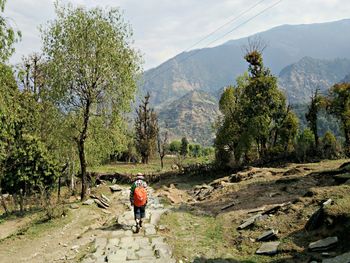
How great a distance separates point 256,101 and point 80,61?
20668 millimetres

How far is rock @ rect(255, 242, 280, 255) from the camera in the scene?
11.6 metres

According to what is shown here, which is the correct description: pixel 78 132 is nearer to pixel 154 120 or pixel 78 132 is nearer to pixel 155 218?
pixel 155 218

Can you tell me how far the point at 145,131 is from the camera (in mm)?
68438

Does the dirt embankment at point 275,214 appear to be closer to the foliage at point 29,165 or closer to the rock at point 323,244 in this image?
the rock at point 323,244

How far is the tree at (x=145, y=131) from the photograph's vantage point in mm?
66500

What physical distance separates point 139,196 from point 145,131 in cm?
5341

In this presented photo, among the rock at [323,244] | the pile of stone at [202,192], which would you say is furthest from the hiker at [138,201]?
the pile of stone at [202,192]

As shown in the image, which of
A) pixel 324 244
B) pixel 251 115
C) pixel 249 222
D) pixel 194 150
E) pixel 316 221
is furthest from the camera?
pixel 194 150

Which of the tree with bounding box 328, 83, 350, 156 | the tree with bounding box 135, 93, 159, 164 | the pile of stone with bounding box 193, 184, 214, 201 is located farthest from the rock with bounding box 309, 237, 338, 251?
the tree with bounding box 135, 93, 159, 164

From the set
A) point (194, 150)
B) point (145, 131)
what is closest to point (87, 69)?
point (145, 131)

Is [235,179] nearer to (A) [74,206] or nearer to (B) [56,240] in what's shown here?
(A) [74,206]

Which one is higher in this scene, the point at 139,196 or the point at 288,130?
the point at 288,130

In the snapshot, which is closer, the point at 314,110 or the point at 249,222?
the point at 249,222

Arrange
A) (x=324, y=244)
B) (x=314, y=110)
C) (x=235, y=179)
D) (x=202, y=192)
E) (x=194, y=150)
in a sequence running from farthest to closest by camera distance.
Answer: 1. (x=194, y=150)
2. (x=314, y=110)
3. (x=235, y=179)
4. (x=202, y=192)
5. (x=324, y=244)
